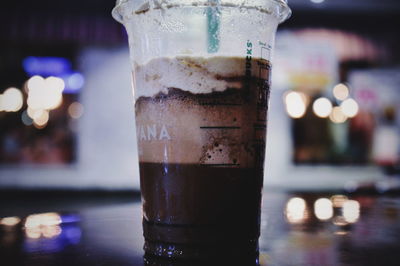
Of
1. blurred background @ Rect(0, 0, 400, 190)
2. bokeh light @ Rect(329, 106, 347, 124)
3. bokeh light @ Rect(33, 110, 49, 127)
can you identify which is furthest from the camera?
bokeh light @ Rect(329, 106, 347, 124)

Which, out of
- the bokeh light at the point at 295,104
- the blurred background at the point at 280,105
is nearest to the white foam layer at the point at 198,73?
the blurred background at the point at 280,105

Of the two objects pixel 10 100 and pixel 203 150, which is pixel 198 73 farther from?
pixel 10 100

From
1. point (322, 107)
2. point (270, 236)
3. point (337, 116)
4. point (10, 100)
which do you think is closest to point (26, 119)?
point (10, 100)

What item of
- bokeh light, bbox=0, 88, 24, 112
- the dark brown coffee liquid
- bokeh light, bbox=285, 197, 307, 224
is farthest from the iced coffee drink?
bokeh light, bbox=0, 88, 24, 112

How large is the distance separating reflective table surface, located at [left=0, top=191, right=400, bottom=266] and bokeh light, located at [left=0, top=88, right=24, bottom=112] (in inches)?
234

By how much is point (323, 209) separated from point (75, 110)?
19.0 feet

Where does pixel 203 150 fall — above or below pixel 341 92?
above

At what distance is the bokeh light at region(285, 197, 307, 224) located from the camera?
878 millimetres

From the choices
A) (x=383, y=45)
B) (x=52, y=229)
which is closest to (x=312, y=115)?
(x=383, y=45)

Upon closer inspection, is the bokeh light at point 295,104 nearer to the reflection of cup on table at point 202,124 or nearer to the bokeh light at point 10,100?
the bokeh light at point 10,100

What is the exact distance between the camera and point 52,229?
0.76 metres

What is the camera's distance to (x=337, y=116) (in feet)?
21.7

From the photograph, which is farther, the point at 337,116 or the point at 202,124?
the point at 337,116

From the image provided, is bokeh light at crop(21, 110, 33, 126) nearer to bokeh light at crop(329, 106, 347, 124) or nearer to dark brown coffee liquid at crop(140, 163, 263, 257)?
bokeh light at crop(329, 106, 347, 124)
